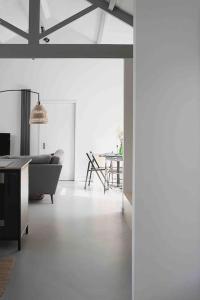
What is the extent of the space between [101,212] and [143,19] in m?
3.72

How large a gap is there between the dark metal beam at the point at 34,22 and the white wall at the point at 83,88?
465 centimetres

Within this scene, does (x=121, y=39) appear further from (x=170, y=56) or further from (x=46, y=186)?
(x=170, y=56)

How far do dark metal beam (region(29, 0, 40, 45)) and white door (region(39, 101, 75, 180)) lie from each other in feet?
15.4

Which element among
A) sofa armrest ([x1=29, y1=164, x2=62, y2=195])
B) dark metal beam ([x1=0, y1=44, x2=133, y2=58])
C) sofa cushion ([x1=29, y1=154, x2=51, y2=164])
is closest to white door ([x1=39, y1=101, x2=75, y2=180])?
sofa cushion ([x1=29, y1=154, x2=51, y2=164])

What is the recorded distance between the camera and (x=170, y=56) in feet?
6.80

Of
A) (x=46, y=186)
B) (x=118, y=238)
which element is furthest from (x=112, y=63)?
(x=118, y=238)

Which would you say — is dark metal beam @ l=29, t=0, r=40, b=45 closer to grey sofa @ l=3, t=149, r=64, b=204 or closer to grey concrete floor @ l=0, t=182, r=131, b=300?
grey sofa @ l=3, t=149, r=64, b=204

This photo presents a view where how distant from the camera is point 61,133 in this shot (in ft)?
30.1

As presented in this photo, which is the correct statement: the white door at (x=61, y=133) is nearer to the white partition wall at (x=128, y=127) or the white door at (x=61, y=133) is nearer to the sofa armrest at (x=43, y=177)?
the sofa armrest at (x=43, y=177)

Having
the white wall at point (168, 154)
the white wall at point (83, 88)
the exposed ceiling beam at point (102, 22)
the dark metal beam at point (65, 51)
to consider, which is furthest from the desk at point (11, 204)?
the white wall at point (83, 88)

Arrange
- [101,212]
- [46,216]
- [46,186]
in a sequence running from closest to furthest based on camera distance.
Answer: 1. [46,216]
2. [101,212]
3. [46,186]

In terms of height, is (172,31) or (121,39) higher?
(121,39)

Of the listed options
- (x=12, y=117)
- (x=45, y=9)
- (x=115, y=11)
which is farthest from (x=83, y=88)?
(x=115, y=11)

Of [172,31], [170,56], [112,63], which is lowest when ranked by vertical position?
[170,56]
